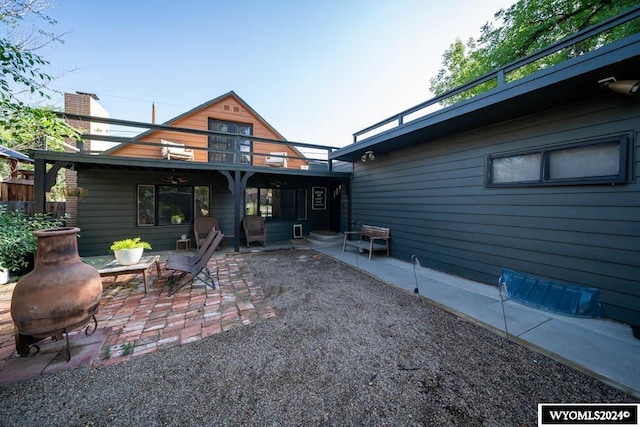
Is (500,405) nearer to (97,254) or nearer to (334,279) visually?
(334,279)

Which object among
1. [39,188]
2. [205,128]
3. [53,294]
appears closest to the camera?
[53,294]

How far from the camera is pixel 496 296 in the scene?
11.4ft

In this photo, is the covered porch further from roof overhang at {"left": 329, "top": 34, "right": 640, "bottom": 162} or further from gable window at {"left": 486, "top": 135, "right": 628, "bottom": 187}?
gable window at {"left": 486, "top": 135, "right": 628, "bottom": 187}

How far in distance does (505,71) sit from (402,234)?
3.52 meters

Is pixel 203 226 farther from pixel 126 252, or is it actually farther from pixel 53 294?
pixel 53 294

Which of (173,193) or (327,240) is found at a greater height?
(173,193)

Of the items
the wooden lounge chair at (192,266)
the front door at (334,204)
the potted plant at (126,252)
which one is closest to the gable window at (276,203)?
the front door at (334,204)

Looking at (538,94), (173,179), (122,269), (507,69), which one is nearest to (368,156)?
(507,69)

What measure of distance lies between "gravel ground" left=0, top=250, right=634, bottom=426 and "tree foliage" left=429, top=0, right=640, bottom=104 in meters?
6.30

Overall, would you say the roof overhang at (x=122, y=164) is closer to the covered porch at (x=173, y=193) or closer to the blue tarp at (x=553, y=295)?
the covered porch at (x=173, y=193)

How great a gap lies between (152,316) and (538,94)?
18.1 feet

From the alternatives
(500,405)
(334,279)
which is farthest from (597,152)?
(334,279)

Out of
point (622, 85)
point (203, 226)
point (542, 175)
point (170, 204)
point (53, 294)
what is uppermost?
point (622, 85)

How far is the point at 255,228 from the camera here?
7555 millimetres
